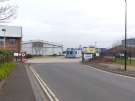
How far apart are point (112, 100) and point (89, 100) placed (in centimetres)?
82

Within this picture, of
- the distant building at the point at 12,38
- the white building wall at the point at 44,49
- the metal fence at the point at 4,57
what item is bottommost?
the metal fence at the point at 4,57

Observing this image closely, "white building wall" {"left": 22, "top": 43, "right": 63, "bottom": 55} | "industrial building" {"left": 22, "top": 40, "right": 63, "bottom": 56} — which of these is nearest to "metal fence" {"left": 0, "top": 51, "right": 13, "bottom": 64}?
"industrial building" {"left": 22, "top": 40, "right": 63, "bottom": 56}

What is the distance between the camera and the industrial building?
137875 millimetres

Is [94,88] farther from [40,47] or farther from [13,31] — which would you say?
[40,47]

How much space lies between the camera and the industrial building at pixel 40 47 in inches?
5428

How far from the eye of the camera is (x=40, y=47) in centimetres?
13850

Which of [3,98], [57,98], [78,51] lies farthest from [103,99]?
[78,51]

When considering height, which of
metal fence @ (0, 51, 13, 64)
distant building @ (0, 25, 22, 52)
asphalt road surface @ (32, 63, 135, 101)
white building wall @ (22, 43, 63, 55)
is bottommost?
asphalt road surface @ (32, 63, 135, 101)

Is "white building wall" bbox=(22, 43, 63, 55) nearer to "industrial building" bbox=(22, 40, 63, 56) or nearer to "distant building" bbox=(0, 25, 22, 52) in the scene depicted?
"industrial building" bbox=(22, 40, 63, 56)

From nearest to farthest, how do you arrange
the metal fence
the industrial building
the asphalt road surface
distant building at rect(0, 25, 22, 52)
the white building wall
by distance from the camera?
1. the asphalt road surface
2. the metal fence
3. distant building at rect(0, 25, 22, 52)
4. the industrial building
5. the white building wall

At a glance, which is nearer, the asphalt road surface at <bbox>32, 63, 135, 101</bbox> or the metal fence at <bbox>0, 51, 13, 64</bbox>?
the asphalt road surface at <bbox>32, 63, 135, 101</bbox>

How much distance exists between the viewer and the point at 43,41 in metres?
144

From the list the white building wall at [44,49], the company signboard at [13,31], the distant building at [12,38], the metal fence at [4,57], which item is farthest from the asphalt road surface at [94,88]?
the white building wall at [44,49]

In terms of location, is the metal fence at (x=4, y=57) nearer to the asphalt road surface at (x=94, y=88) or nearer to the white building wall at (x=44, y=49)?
the asphalt road surface at (x=94, y=88)
